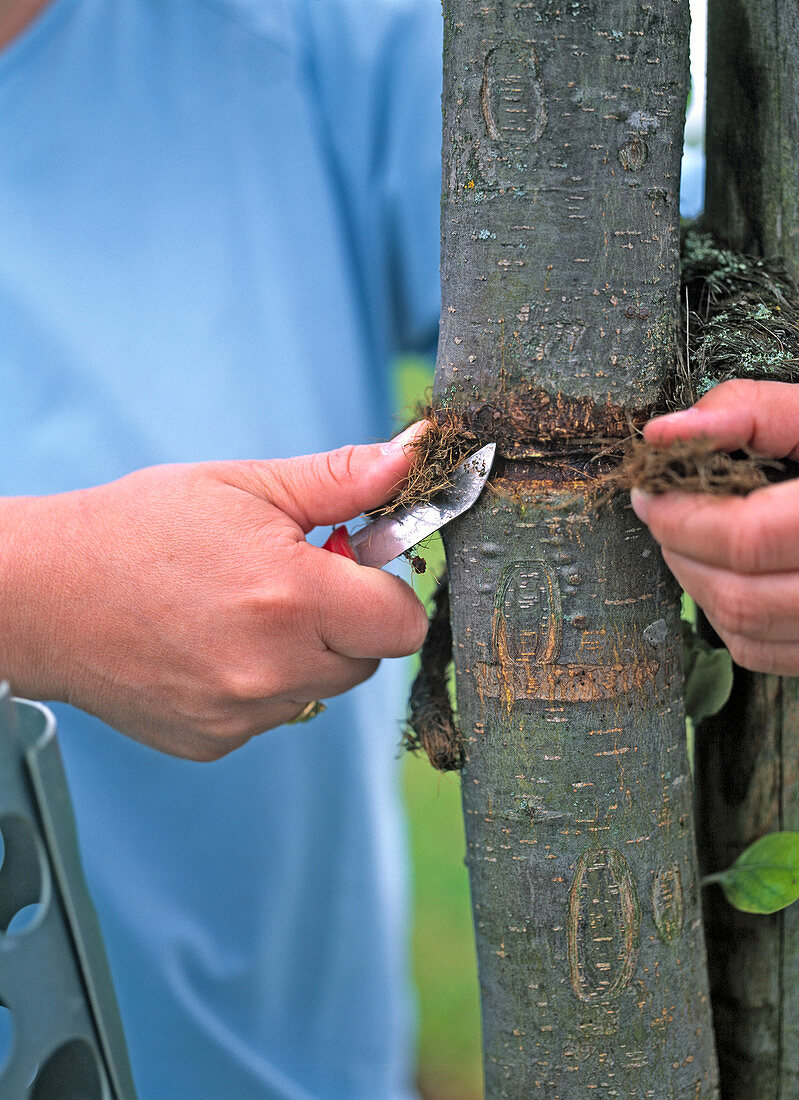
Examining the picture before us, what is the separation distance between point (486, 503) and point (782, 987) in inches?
32.2

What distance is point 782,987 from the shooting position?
1.17 m

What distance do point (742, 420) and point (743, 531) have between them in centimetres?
14

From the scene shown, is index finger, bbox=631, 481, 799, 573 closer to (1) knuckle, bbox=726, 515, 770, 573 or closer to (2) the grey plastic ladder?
(1) knuckle, bbox=726, 515, 770, 573

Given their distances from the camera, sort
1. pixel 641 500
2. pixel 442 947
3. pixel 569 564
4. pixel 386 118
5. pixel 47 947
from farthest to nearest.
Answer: pixel 442 947 → pixel 386 118 → pixel 569 564 → pixel 641 500 → pixel 47 947

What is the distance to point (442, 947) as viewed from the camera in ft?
12.1

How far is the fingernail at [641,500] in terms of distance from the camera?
78 cm

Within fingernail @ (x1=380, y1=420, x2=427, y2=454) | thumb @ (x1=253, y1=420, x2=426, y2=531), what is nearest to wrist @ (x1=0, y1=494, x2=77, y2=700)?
thumb @ (x1=253, y1=420, x2=426, y2=531)

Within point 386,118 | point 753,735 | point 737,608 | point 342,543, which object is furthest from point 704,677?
point 386,118

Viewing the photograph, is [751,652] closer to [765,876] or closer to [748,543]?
[748,543]

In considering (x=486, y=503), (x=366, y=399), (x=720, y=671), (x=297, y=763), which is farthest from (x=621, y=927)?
(x=366, y=399)

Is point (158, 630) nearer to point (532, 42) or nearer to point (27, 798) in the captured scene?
point (27, 798)

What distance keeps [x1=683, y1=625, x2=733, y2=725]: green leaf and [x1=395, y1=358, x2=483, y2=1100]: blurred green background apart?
153 cm

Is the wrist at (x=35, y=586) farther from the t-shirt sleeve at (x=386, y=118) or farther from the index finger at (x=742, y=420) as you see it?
the t-shirt sleeve at (x=386, y=118)

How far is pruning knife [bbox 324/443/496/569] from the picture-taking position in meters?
0.91
